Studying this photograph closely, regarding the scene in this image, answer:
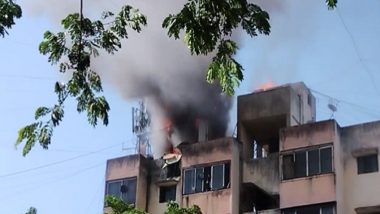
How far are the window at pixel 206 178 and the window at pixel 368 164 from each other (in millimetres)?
4113

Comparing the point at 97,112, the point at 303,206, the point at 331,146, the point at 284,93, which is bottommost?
the point at 97,112

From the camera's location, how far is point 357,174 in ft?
81.6

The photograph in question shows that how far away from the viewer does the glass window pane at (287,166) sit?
2538 cm

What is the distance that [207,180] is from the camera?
26734 mm

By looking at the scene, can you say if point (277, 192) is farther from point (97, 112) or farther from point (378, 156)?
point (97, 112)

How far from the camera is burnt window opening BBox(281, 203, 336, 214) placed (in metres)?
24.1

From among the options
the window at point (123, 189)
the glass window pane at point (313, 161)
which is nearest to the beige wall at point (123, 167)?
the window at point (123, 189)

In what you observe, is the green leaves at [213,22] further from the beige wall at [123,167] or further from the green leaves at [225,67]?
the beige wall at [123,167]

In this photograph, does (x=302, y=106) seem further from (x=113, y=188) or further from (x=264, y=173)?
(x=113, y=188)

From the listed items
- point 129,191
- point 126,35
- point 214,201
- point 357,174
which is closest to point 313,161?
point 357,174

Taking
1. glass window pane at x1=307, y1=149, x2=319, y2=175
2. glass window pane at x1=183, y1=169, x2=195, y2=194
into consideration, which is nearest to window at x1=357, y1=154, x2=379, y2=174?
glass window pane at x1=307, y1=149, x2=319, y2=175

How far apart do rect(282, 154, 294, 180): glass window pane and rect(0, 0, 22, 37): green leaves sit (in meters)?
19.9

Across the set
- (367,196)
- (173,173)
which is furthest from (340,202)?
(173,173)

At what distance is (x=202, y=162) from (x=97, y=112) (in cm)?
2082
